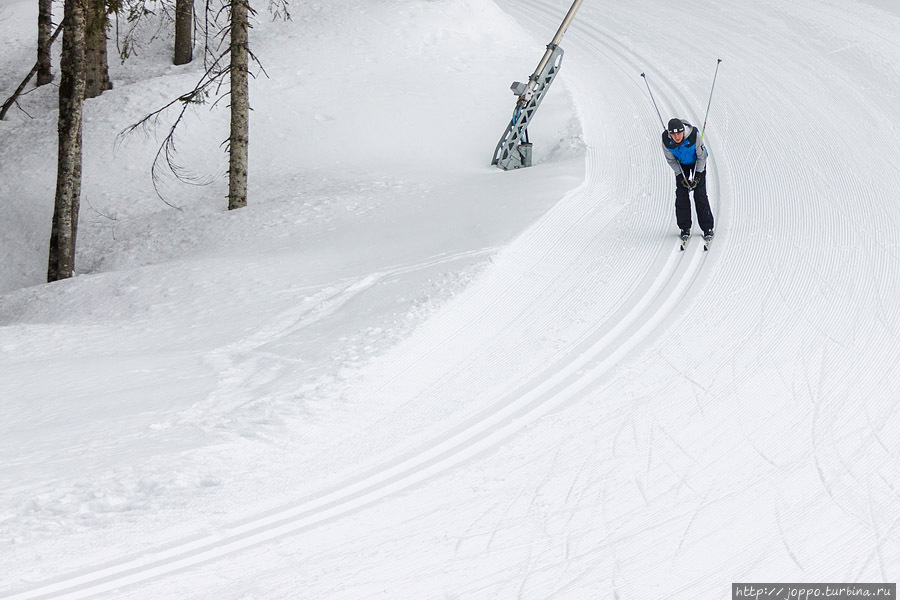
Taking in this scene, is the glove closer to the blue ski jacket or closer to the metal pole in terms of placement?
the blue ski jacket

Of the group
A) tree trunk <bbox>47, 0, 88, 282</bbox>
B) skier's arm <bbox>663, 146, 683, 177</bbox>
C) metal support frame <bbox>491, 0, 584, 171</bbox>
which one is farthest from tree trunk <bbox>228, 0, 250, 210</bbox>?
skier's arm <bbox>663, 146, 683, 177</bbox>

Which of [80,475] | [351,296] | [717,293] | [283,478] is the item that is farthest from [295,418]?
[717,293]

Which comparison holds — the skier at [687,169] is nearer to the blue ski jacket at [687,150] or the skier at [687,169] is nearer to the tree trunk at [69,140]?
the blue ski jacket at [687,150]

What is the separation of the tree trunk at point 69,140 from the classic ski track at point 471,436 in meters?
6.76

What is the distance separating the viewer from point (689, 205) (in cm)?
980

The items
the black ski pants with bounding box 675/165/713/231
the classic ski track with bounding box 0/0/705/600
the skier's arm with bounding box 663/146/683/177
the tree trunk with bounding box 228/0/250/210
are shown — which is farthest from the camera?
the tree trunk with bounding box 228/0/250/210

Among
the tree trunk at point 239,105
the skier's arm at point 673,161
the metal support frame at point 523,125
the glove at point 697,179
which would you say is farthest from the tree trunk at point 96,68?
the glove at point 697,179

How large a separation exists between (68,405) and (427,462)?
10.6ft

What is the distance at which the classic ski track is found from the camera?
5188 millimetres

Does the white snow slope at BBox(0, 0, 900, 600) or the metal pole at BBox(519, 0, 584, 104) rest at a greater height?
the metal pole at BBox(519, 0, 584, 104)

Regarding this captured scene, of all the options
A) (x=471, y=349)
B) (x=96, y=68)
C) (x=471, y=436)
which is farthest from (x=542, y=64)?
(x=96, y=68)

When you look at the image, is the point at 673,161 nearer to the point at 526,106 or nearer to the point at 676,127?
the point at 676,127

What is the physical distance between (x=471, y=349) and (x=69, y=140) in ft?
24.1

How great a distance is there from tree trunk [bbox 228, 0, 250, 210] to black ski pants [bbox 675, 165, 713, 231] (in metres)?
6.71
